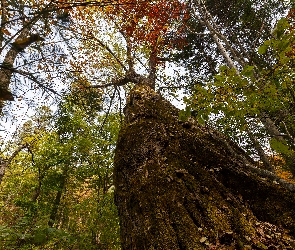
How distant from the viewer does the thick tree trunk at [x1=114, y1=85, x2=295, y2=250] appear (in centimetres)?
179

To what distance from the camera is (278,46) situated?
2.01m

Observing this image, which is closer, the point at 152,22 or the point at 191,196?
the point at 191,196

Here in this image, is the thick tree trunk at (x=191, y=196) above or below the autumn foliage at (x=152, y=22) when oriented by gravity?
below

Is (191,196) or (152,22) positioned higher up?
(152,22)

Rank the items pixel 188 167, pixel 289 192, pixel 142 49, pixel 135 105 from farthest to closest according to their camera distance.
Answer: pixel 142 49 → pixel 135 105 → pixel 188 167 → pixel 289 192

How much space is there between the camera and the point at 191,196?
7.05 ft

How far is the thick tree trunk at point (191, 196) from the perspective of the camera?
5.89 ft

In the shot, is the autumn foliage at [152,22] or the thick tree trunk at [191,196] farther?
the autumn foliage at [152,22]

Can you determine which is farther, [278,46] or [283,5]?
[283,5]

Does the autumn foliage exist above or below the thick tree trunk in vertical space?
above

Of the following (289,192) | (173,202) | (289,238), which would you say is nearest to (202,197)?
(173,202)

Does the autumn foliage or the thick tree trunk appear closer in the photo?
the thick tree trunk

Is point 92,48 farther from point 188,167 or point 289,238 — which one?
point 289,238

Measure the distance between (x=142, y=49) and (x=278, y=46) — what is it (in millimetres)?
9627
